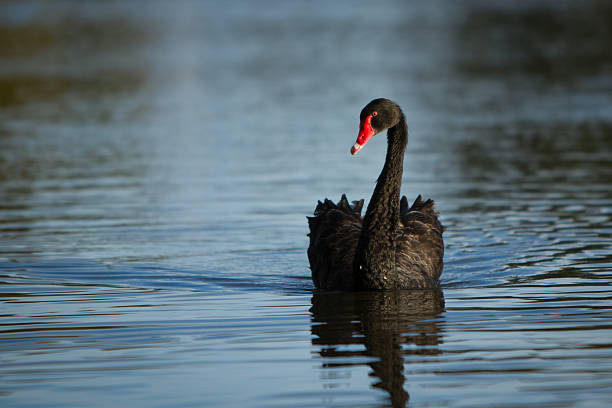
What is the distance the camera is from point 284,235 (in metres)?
10.6

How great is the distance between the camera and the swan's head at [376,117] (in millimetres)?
7820

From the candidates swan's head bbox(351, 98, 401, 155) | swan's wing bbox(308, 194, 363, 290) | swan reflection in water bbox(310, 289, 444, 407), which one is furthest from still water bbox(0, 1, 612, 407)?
swan's head bbox(351, 98, 401, 155)

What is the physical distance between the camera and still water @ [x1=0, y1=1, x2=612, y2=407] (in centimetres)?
586

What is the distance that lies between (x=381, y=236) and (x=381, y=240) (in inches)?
1.3

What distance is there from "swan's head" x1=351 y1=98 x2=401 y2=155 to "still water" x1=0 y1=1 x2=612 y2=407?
1.35 meters

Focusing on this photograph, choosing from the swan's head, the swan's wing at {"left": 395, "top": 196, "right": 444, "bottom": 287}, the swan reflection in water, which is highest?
the swan's head

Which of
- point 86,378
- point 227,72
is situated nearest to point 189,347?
point 86,378

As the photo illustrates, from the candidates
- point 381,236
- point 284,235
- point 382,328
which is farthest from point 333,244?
point 284,235

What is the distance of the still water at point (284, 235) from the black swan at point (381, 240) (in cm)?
22

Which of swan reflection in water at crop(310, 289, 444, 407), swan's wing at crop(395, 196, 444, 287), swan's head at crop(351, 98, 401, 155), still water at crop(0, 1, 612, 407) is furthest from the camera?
swan's wing at crop(395, 196, 444, 287)

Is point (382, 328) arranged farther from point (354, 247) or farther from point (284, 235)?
point (284, 235)

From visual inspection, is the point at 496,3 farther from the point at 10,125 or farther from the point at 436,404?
the point at 436,404

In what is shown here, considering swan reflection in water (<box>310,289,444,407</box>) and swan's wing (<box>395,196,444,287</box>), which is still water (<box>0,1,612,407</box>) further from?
swan's wing (<box>395,196,444,287</box>)

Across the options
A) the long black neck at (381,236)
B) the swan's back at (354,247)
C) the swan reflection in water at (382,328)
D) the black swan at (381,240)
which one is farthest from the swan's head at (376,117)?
the swan reflection in water at (382,328)
